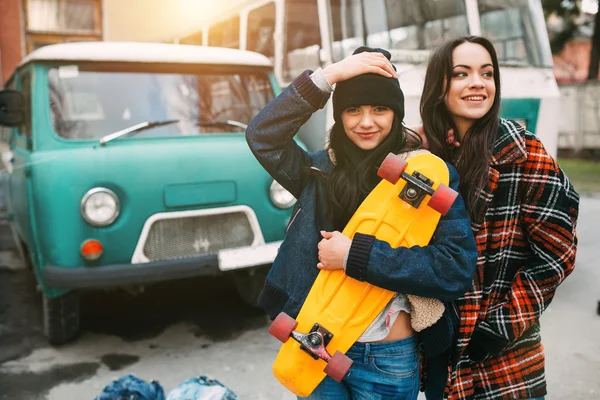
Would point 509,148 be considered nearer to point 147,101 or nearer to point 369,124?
point 369,124

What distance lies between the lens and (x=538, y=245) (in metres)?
1.48

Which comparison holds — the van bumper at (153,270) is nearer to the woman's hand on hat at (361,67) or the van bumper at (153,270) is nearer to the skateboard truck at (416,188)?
the woman's hand on hat at (361,67)

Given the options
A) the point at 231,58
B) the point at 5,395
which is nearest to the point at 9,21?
the point at 231,58

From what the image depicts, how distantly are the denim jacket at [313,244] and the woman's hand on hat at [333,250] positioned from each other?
26 mm

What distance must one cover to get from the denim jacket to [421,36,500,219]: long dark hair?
0.08m

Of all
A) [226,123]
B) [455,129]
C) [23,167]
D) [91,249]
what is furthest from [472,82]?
[23,167]

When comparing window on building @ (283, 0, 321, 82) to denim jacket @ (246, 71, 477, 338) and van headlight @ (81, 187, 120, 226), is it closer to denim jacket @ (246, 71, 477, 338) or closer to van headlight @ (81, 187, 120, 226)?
van headlight @ (81, 187, 120, 226)

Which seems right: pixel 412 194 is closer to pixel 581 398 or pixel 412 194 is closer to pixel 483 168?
pixel 483 168

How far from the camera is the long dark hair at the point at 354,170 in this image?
1469 mm

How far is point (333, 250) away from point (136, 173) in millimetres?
2130

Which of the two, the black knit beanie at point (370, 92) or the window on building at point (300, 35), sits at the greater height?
the window on building at point (300, 35)

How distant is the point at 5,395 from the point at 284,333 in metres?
2.23

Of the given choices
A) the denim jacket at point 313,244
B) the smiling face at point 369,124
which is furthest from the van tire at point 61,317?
the smiling face at point 369,124

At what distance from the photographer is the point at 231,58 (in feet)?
12.7
